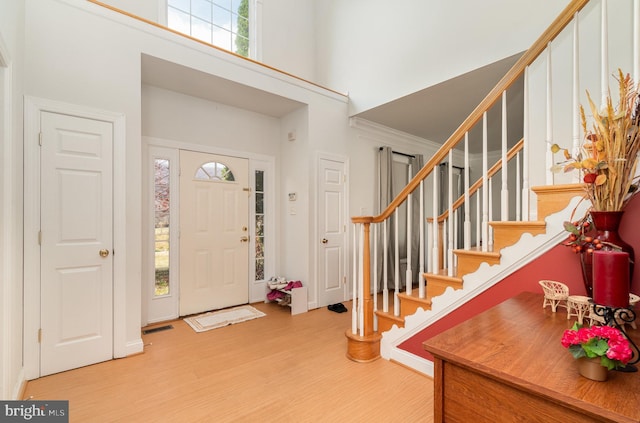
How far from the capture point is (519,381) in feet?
2.79

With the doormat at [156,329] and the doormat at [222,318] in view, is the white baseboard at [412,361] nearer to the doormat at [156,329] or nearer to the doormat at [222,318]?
the doormat at [222,318]

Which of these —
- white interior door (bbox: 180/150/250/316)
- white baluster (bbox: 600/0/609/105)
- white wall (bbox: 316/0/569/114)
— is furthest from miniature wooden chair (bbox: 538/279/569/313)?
white interior door (bbox: 180/150/250/316)

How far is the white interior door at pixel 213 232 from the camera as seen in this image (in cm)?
343

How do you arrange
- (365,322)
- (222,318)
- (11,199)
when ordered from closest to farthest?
1. (11,199)
2. (365,322)
3. (222,318)

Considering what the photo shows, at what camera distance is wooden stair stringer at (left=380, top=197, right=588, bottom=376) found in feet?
5.13

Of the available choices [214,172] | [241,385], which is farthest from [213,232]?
[241,385]

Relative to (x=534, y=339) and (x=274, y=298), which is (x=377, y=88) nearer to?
(x=274, y=298)

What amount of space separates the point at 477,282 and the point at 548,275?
37 cm

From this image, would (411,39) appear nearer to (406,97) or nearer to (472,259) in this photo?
(406,97)

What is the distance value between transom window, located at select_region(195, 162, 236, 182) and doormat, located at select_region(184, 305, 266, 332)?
1608mm

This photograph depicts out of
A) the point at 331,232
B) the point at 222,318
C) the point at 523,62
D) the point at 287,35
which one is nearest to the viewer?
the point at 523,62

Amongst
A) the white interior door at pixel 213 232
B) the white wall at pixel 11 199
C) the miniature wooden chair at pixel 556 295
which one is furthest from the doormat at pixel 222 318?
the miniature wooden chair at pixel 556 295

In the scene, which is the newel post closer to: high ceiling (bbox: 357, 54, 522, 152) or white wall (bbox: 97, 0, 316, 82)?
high ceiling (bbox: 357, 54, 522, 152)

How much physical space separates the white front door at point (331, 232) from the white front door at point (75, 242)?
227 cm
